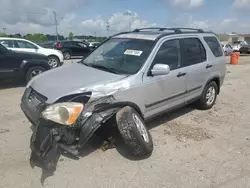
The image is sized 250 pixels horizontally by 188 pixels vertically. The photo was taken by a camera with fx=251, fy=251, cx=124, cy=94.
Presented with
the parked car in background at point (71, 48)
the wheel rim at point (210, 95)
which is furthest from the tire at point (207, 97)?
the parked car in background at point (71, 48)

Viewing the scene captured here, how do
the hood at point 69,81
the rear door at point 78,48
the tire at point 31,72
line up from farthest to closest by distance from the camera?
the rear door at point 78,48 → the tire at point 31,72 → the hood at point 69,81

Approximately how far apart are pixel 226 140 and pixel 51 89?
300cm

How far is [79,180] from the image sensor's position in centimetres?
309

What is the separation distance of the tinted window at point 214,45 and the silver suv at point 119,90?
110 mm

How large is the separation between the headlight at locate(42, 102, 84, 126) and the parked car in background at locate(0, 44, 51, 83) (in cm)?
541

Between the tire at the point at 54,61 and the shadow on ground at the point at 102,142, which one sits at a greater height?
the tire at the point at 54,61

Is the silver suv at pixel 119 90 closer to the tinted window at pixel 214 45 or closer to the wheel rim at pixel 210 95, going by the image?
the tinted window at pixel 214 45

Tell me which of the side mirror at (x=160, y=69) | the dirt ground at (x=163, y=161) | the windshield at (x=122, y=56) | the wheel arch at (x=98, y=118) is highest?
the windshield at (x=122, y=56)

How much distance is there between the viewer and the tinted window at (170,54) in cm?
429

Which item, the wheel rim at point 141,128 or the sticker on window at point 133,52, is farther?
the sticker on window at point 133,52

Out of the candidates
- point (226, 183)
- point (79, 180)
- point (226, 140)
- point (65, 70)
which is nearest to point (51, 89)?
point (65, 70)

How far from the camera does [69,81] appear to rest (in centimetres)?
365

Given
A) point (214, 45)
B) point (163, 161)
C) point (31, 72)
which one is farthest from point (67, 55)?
point (163, 161)

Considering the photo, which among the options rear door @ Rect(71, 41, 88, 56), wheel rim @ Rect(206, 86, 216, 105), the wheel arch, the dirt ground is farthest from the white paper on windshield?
rear door @ Rect(71, 41, 88, 56)
